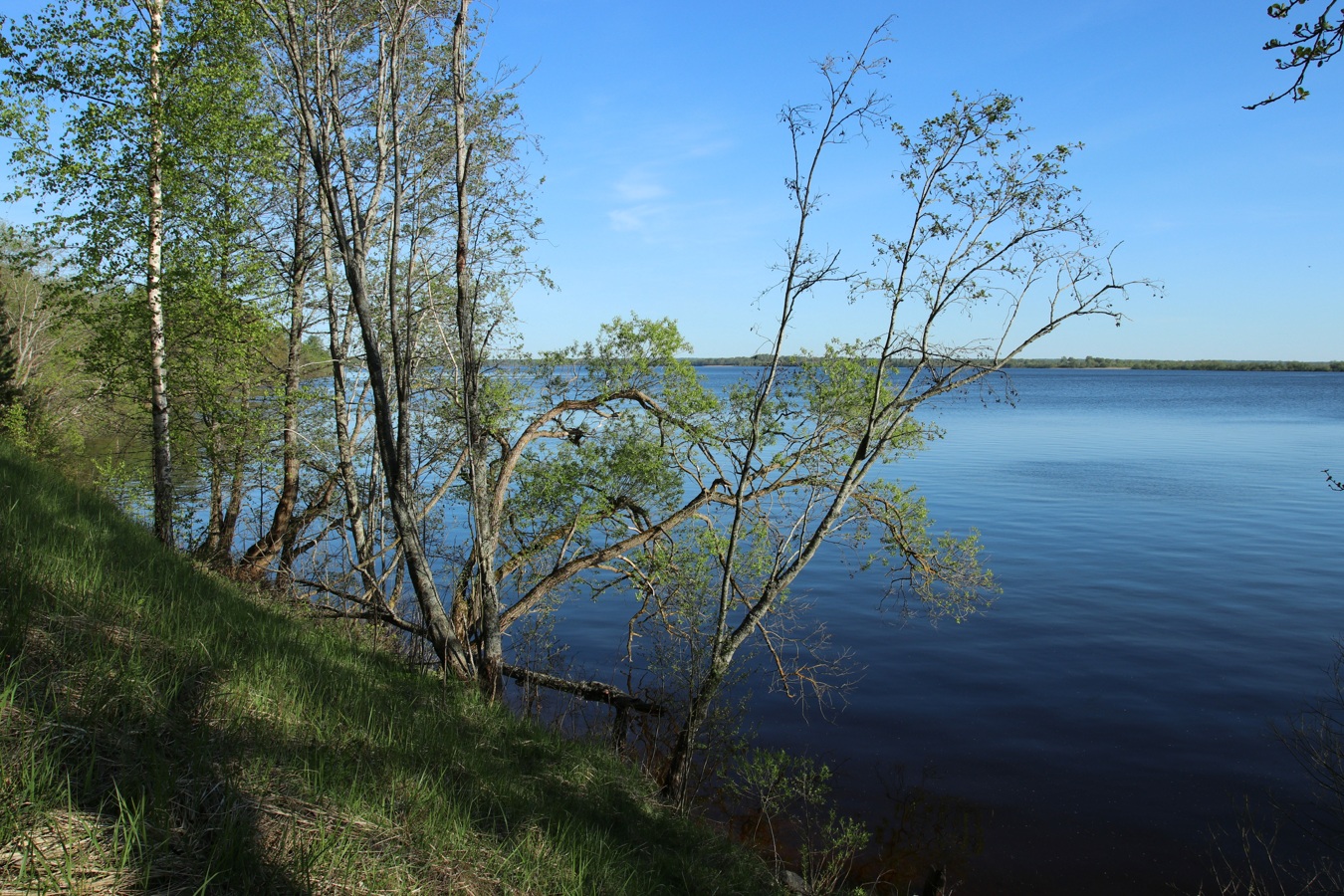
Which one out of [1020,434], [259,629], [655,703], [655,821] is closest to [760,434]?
[655,703]

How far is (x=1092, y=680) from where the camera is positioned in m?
14.4

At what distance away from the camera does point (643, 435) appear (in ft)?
41.0

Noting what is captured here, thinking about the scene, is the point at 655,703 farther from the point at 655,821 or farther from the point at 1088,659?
the point at 1088,659

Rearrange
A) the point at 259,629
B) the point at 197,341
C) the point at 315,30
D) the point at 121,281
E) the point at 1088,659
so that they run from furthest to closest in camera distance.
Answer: the point at 1088,659 → the point at 197,341 → the point at 121,281 → the point at 315,30 → the point at 259,629

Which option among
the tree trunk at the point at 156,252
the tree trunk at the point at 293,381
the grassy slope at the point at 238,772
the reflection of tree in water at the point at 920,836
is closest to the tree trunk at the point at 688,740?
the grassy slope at the point at 238,772

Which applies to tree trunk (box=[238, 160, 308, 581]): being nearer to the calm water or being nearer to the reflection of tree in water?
the calm water

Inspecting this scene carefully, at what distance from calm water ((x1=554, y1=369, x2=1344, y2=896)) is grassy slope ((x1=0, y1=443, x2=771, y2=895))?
5.12 meters

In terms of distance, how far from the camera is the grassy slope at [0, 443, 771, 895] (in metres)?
3.24

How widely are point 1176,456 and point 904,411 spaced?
37.1 meters

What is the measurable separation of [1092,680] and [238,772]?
571 inches

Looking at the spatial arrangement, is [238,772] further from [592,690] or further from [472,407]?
[592,690]

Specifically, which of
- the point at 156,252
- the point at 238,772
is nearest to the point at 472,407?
the point at 238,772

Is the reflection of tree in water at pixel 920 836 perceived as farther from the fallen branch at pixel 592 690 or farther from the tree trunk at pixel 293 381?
the tree trunk at pixel 293 381

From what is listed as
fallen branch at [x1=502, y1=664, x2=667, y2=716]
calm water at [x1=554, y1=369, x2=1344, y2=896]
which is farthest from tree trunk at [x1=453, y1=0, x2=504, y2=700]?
calm water at [x1=554, y1=369, x2=1344, y2=896]
